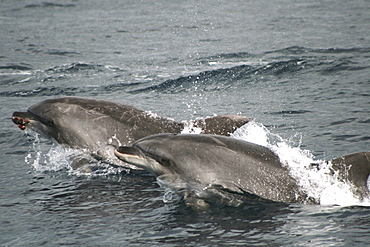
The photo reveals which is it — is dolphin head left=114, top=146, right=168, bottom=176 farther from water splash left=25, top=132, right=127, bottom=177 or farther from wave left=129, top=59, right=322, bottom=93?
wave left=129, top=59, right=322, bottom=93

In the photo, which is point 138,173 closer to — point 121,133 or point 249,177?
point 121,133

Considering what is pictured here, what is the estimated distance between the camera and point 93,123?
9.77m

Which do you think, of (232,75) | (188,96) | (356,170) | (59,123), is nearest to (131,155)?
(59,123)

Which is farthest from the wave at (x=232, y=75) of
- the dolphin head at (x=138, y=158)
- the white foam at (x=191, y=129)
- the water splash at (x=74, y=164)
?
the dolphin head at (x=138, y=158)

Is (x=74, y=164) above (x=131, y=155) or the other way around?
the other way around

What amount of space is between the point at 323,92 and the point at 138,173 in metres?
7.87

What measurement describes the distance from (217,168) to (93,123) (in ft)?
9.89

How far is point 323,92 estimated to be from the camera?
15.5 metres

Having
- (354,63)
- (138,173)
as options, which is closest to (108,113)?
(138,173)

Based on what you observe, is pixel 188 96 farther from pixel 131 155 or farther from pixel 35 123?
pixel 131 155

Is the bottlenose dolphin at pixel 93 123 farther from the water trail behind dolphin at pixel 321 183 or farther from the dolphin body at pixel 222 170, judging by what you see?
the water trail behind dolphin at pixel 321 183

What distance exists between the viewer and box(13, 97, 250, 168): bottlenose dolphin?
9.62m

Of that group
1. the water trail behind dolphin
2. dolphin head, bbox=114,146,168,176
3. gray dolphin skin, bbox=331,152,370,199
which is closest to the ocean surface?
the water trail behind dolphin

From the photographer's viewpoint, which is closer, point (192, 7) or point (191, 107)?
point (191, 107)
